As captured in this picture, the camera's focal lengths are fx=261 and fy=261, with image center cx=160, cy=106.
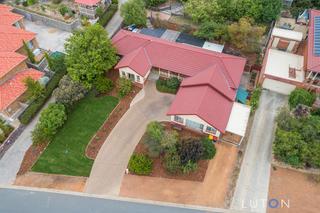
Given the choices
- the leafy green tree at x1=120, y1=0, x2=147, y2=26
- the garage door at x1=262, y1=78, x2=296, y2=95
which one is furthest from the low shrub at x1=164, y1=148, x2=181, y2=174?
the leafy green tree at x1=120, y1=0, x2=147, y2=26

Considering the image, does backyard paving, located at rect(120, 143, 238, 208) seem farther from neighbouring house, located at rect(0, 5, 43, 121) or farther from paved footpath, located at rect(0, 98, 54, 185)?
neighbouring house, located at rect(0, 5, 43, 121)

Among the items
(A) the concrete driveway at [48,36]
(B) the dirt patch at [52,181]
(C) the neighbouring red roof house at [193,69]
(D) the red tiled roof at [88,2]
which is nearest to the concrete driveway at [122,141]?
(B) the dirt patch at [52,181]

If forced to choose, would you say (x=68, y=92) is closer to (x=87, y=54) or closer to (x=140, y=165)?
(x=87, y=54)

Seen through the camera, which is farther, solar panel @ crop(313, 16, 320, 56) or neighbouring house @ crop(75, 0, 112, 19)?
neighbouring house @ crop(75, 0, 112, 19)

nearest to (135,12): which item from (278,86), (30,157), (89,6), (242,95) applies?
(89,6)

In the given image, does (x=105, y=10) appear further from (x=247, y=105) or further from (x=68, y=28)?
(x=247, y=105)

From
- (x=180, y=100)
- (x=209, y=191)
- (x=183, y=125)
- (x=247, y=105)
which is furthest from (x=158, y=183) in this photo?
(x=247, y=105)

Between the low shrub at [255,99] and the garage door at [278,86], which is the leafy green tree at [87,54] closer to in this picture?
the low shrub at [255,99]
